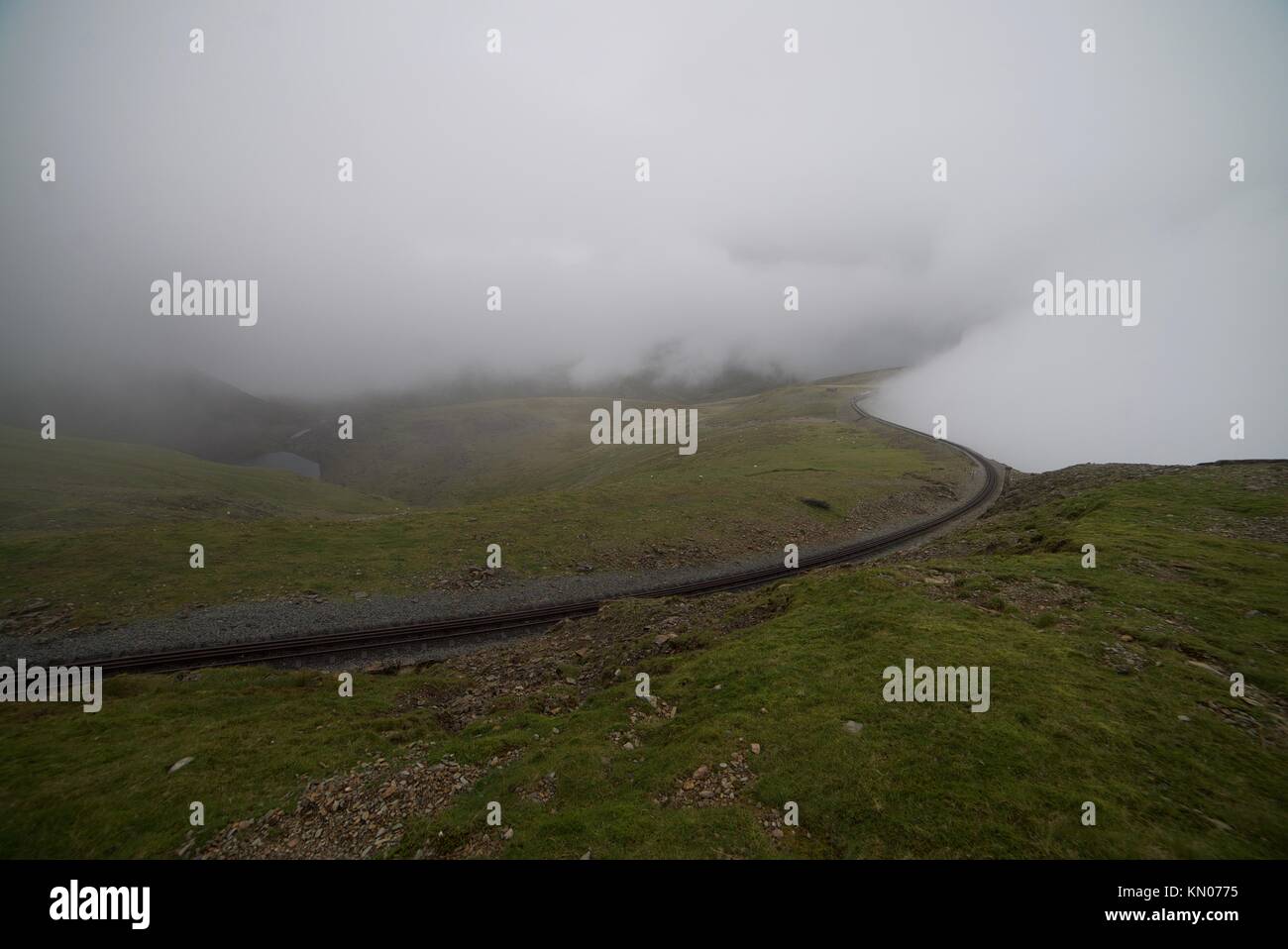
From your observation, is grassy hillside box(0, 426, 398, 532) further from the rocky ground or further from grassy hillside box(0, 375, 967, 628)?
the rocky ground

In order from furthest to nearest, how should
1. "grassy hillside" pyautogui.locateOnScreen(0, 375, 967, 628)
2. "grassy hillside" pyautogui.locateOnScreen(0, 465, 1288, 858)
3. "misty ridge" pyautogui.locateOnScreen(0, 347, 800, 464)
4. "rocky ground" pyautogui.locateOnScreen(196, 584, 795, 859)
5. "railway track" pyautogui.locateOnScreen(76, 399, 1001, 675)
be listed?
"misty ridge" pyautogui.locateOnScreen(0, 347, 800, 464) → "grassy hillside" pyautogui.locateOnScreen(0, 375, 967, 628) → "railway track" pyautogui.locateOnScreen(76, 399, 1001, 675) → "rocky ground" pyautogui.locateOnScreen(196, 584, 795, 859) → "grassy hillside" pyautogui.locateOnScreen(0, 465, 1288, 858)

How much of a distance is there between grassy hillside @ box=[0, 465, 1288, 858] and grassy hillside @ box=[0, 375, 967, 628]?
44.0ft

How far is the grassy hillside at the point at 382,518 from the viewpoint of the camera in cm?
2852

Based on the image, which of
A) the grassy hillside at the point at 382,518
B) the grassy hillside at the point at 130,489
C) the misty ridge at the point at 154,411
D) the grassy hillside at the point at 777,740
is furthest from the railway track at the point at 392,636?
the misty ridge at the point at 154,411

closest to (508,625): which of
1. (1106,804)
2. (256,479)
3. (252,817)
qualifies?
(252,817)

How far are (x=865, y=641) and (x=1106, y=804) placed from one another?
649 cm

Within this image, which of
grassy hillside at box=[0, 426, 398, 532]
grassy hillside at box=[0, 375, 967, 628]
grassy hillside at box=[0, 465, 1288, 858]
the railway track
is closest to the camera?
grassy hillside at box=[0, 465, 1288, 858]

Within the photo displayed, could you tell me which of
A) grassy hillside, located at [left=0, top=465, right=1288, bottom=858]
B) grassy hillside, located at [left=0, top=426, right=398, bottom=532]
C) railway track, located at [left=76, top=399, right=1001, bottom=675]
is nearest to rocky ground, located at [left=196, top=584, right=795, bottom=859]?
grassy hillside, located at [left=0, top=465, right=1288, bottom=858]

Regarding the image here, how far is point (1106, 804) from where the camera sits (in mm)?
7574

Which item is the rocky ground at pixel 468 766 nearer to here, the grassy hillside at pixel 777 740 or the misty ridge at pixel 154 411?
the grassy hillside at pixel 777 740

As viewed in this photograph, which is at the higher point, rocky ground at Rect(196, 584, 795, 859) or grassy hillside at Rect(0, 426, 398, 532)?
grassy hillside at Rect(0, 426, 398, 532)

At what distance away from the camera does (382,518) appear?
42.3 metres

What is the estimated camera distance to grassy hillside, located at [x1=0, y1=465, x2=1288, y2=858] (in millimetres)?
8023
